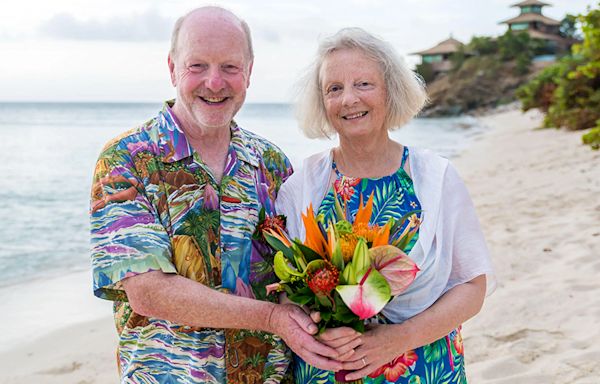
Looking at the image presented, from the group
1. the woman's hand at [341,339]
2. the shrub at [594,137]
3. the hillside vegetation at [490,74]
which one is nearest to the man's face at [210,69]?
the woman's hand at [341,339]

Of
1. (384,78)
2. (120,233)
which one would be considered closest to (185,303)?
(120,233)

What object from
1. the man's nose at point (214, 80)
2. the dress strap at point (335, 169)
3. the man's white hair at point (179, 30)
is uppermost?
the man's white hair at point (179, 30)

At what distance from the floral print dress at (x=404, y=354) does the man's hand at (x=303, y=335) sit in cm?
34

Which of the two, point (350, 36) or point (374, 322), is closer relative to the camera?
point (374, 322)

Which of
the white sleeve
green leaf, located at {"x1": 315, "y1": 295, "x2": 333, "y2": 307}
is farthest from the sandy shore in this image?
green leaf, located at {"x1": 315, "y1": 295, "x2": 333, "y2": 307}

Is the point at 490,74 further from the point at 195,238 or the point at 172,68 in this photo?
the point at 195,238

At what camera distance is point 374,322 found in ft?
7.29

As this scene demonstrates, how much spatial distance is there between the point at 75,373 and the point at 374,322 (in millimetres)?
3230

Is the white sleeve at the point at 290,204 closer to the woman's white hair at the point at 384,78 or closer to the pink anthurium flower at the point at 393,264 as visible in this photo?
the woman's white hair at the point at 384,78

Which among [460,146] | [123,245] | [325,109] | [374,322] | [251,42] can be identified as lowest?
[460,146]

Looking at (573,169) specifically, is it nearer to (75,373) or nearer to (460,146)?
(75,373)

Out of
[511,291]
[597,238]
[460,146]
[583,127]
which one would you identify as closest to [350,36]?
[511,291]

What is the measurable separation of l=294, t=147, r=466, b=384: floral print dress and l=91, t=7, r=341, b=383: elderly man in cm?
28

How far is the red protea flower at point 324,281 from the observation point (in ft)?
5.56
